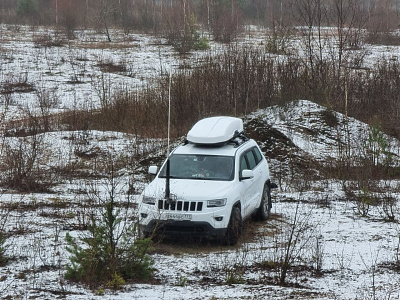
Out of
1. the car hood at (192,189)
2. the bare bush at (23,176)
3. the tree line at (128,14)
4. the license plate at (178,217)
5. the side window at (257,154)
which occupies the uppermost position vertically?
the tree line at (128,14)

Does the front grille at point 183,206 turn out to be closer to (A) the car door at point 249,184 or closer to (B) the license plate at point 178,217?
(B) the license plate at point 178,217

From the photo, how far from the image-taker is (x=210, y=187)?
10922mm

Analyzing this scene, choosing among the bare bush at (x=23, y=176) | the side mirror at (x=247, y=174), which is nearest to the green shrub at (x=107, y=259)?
the side mirror at (x=247, y=174)

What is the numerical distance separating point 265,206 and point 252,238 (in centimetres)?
158

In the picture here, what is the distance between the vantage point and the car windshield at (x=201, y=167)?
1145cm

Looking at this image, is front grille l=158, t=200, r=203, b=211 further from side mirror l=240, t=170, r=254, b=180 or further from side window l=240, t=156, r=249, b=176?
side window l=240, t=156, r=249, b=176

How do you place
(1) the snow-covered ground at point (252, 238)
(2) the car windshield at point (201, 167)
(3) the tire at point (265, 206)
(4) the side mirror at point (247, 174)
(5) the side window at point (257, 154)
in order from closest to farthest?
(1) the snow-covered ground at point (252, 238) → (4) the side mirror at point (247, 174) → (2) the car windshield at point (201, 167) → (3) the tire at point (265, 206) → (5) the side window at point (257, 154)

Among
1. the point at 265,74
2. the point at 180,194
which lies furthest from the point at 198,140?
the point at 265,74

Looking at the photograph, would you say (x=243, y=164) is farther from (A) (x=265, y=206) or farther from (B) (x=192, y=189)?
(B) (x=192, y=189)

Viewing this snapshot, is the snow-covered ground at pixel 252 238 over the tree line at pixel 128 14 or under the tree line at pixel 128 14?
under

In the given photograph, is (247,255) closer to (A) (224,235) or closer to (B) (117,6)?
(A) (224,235)

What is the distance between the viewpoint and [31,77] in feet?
105

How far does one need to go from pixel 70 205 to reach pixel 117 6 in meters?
43.2

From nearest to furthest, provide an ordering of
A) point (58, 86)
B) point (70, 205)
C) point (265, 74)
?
point (70, 205) → point (265, 74) → point (58, 86)
